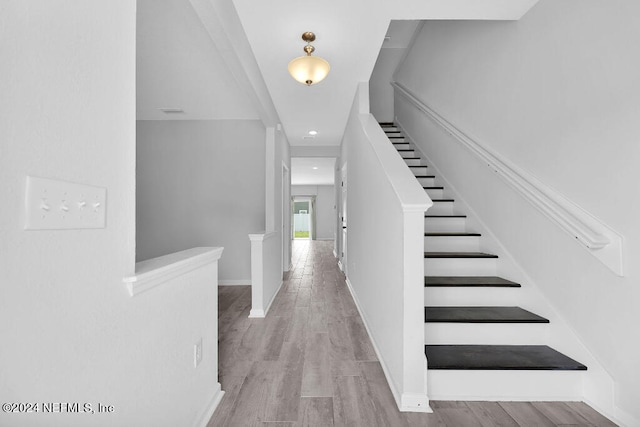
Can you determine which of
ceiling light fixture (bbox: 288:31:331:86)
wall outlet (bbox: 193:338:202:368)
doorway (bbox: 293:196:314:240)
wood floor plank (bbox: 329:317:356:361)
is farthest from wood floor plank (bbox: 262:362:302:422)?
doorway (bbox: 293:196:314:240)

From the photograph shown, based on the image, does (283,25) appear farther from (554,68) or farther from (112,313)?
(112,313)

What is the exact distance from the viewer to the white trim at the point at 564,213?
1.56 m

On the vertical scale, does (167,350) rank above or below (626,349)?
above

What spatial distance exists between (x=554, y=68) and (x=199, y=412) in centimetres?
276

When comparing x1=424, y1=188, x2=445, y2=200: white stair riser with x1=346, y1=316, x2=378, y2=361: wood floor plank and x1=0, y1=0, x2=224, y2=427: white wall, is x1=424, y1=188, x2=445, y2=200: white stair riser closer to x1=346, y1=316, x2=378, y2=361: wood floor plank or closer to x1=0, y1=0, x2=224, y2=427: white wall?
x1=346, y1=316, x2=378, y2=361: wood floor plank

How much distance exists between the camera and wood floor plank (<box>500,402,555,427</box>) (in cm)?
157

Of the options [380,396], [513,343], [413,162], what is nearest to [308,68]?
[380,396]

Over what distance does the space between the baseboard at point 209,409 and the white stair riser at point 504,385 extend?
117 cm

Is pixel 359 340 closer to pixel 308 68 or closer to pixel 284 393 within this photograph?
pixel 284 393

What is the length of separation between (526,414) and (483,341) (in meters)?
0.45

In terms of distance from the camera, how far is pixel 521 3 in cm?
207

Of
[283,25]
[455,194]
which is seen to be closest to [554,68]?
[455,194]

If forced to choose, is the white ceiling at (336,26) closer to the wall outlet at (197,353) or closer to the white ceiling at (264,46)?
the white ceiling at (264,46)

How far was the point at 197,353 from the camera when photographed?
1.55 metres
